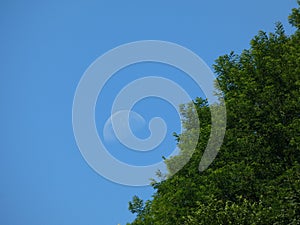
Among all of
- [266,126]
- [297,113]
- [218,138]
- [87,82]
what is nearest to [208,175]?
[218,138]

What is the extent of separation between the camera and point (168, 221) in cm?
2828

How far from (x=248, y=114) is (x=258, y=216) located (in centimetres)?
1046

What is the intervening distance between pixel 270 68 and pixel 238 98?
9.36 feet

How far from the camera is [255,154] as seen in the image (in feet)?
92.7

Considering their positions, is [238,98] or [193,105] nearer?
[238,98]

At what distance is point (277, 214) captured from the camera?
23344 millimetres

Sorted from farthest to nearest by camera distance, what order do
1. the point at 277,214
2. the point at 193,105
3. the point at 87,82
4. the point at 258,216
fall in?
the point at 87,82, the point at 193,105, the point at 277,214, the point at 258,216

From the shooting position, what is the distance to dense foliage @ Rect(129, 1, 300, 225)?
2580 centimetres

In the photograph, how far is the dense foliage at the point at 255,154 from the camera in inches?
1016

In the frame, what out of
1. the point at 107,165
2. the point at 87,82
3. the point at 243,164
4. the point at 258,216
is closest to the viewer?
the point at 258,216

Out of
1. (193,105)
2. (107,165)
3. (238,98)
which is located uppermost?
(107,165)

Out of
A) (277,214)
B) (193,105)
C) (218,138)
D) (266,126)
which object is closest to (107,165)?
(193,105)

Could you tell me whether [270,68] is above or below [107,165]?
below

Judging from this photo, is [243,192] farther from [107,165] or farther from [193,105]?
[107,165]
